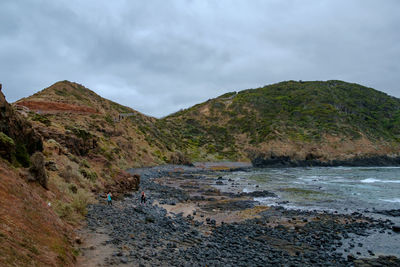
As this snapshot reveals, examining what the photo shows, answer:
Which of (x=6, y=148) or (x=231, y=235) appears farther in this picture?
(x=231, y=235)

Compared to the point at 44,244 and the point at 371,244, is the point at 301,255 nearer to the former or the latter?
the point at 371,244

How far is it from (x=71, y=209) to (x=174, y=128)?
284 feet

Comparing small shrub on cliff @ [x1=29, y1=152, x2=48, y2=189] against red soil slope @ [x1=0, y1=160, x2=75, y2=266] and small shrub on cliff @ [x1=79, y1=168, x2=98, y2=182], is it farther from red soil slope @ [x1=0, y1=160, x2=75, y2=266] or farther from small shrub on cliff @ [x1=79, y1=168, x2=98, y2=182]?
small shrub on cliff @ [x1=79, y1=168, x2=98, y2=182]

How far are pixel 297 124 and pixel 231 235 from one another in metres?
89.7

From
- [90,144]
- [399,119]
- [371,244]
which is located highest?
[399,119]

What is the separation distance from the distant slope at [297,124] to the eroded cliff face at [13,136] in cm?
6552

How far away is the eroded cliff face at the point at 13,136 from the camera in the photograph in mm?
9905

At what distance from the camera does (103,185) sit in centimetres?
1981

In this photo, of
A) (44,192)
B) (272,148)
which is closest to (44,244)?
(44,192)

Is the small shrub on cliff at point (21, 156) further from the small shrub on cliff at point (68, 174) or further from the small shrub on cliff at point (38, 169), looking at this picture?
the small shrub on cliff at point (68, 174)

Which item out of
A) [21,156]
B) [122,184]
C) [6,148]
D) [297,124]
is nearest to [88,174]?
[122,184]

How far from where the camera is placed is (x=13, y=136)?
1137 centimetres

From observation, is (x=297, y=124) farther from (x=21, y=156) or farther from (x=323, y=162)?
(x=21, y=156)

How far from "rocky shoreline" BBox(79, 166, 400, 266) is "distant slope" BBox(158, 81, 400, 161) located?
198ft
